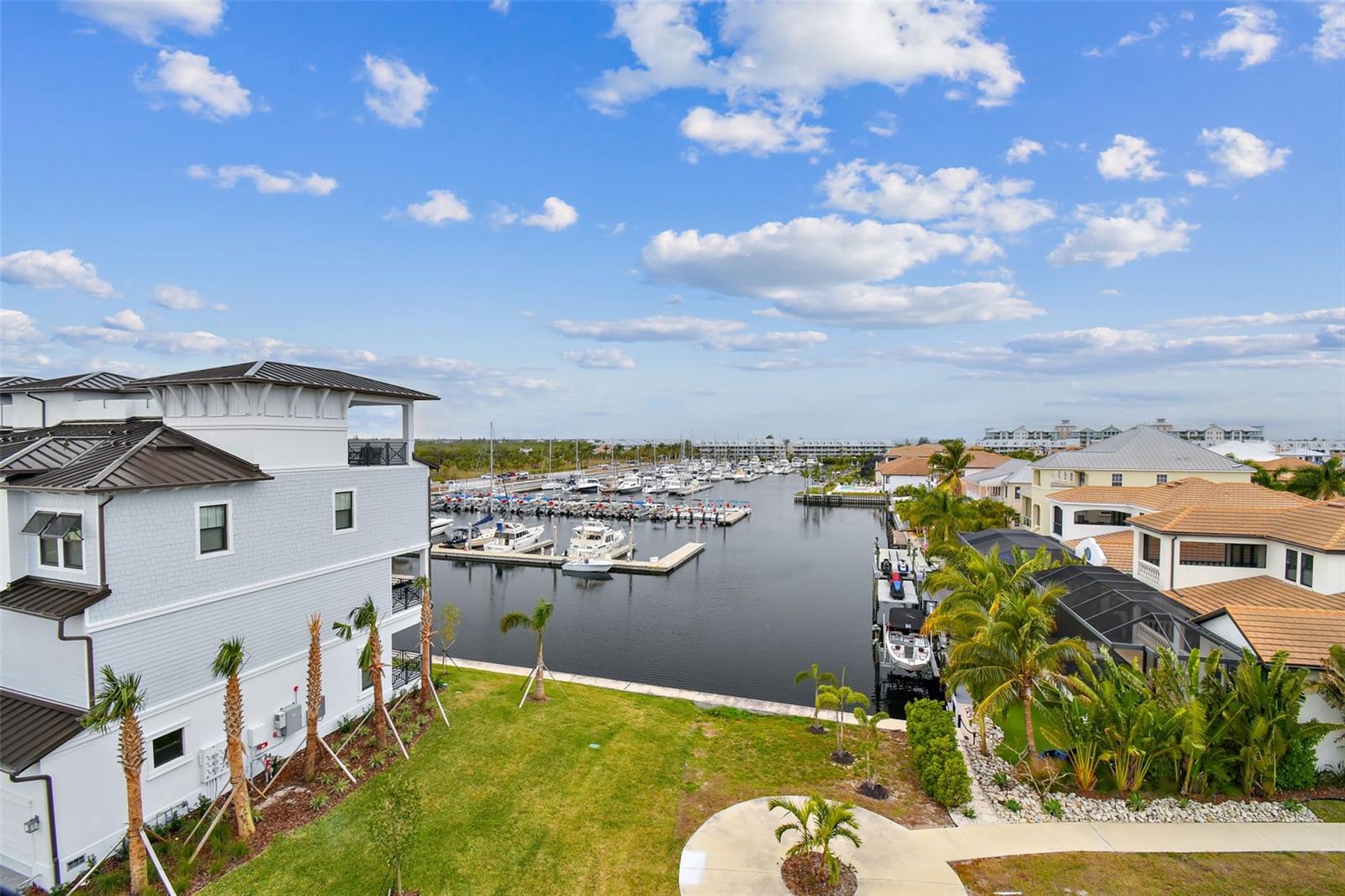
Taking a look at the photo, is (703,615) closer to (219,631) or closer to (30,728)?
(219,631)

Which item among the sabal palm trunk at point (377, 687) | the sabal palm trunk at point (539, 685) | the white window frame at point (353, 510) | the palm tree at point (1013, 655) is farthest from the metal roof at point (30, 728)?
the palm tree at point (1013, 655)

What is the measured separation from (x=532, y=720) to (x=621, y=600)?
75.5ft

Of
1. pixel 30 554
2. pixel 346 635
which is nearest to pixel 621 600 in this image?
pixel 346 635

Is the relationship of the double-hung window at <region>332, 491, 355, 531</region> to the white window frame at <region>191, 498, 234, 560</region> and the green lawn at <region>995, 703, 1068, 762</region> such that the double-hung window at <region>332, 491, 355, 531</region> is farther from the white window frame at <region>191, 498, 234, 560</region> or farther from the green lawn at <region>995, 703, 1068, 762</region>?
the green lawn at <region>995, 703, 1068, 762</region>

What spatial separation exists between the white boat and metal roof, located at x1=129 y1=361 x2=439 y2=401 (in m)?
Result: 38.8

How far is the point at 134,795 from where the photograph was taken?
32.4ft

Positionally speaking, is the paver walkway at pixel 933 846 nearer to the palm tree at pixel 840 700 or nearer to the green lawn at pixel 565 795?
the green lawn at pixel 565 795

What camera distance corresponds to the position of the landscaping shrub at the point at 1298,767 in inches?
514

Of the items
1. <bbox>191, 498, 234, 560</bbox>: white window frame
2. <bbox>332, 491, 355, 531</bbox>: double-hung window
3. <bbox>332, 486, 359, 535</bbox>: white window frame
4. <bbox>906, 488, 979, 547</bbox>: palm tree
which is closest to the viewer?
<bbox>191, 498, 234, 560</bbox>: white window frame

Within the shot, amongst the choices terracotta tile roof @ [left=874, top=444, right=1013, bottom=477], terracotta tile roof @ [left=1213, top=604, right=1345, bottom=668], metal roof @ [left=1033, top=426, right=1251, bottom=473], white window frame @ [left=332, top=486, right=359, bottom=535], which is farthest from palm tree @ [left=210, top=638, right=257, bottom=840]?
terracotta tile roof @ [left=874, top=444, right=1013, bottom=477]

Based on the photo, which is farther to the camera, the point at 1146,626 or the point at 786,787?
the point at 1146,626

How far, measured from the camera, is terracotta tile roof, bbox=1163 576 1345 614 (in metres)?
16.8

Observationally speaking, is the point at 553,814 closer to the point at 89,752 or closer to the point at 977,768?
the point at 89,752

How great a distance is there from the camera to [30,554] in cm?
1137
